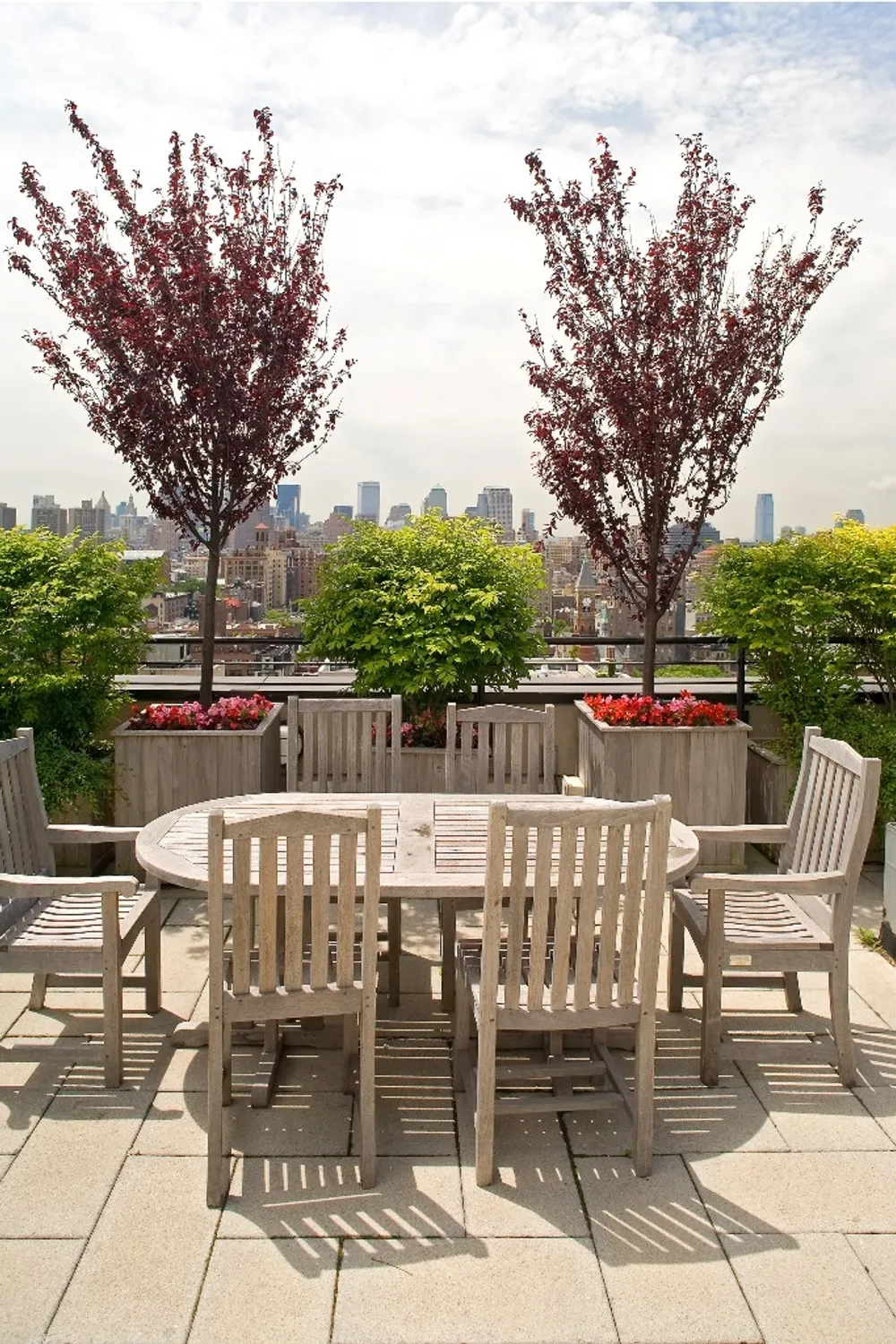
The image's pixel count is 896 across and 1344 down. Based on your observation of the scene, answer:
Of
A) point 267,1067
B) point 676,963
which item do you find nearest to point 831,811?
point 676,963

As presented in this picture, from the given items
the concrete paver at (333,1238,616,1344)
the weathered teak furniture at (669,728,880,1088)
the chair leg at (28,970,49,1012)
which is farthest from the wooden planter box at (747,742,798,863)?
the chair leg at (28,970,49,1012)

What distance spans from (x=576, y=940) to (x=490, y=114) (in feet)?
16.8

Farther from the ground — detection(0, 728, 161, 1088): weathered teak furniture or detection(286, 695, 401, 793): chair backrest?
detection(286, 695, 401, 793): chair backrest

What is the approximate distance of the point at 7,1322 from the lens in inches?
81.6

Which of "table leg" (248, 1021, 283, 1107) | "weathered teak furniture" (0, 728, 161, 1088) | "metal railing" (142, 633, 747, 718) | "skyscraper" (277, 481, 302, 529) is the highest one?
"skyscraper" (277, 481, 302, 529)

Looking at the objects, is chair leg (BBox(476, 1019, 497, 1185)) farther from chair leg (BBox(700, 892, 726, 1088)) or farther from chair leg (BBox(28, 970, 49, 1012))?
chair leg (BBox(28, 970, 49, 1012))

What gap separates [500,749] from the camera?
4.29 meters

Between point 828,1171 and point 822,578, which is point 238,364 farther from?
point 828,1171

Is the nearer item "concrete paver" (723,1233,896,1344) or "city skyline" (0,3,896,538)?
"concrete paver" (723,1233,896,1344)

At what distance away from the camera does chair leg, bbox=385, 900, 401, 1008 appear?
3668 millimetres

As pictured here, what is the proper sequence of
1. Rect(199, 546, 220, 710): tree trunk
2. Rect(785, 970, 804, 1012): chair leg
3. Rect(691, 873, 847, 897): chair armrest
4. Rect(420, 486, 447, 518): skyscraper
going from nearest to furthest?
Rect(691, 873, 847, 897): chair armrest < Rect(785, 970, 804, 1012): chair leg < Rect(199, 546, 220, 710): tree trunk < Rect(420, 486, 447, 518): skyscraper

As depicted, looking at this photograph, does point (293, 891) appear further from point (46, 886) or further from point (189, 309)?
point (189, 309)

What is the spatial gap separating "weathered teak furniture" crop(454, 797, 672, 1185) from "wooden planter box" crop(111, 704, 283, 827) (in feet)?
8.25

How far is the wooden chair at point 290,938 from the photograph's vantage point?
242 centimetres
